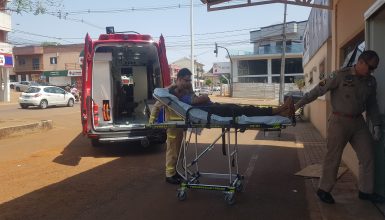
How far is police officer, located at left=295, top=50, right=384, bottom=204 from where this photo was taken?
5.47 metres

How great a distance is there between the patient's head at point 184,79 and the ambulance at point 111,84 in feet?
7.43

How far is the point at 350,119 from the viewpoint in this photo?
5.55 meters

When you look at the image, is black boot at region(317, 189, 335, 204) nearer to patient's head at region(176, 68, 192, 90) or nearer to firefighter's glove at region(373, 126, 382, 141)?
firefighter's glove at region(373, 126, 382, 141)

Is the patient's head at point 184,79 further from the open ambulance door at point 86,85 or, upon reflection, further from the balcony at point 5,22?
the balcony at point 5,22

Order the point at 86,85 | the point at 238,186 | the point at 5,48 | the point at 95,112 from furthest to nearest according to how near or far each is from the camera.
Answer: the point at 5,48 < the point at 95,112 < the point at 86,85 < the point at 238,186

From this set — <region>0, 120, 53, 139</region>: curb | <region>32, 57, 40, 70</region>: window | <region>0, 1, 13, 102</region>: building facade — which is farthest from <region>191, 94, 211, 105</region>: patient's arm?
<region>32, 57, 40, 70</region>: window

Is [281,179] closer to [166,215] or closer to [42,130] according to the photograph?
[166,215]

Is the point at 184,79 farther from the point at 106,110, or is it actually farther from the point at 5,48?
the point at 5,48

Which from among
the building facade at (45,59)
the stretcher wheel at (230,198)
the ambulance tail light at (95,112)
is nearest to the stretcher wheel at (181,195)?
the stretcher wheel at (230,198)

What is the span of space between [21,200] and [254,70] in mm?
68060

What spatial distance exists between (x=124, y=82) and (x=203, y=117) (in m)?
7.83

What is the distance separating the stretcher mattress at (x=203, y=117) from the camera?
214 inches

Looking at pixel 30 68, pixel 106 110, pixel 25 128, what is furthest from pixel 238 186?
pixel 30 68

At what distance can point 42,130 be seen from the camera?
1480cm
